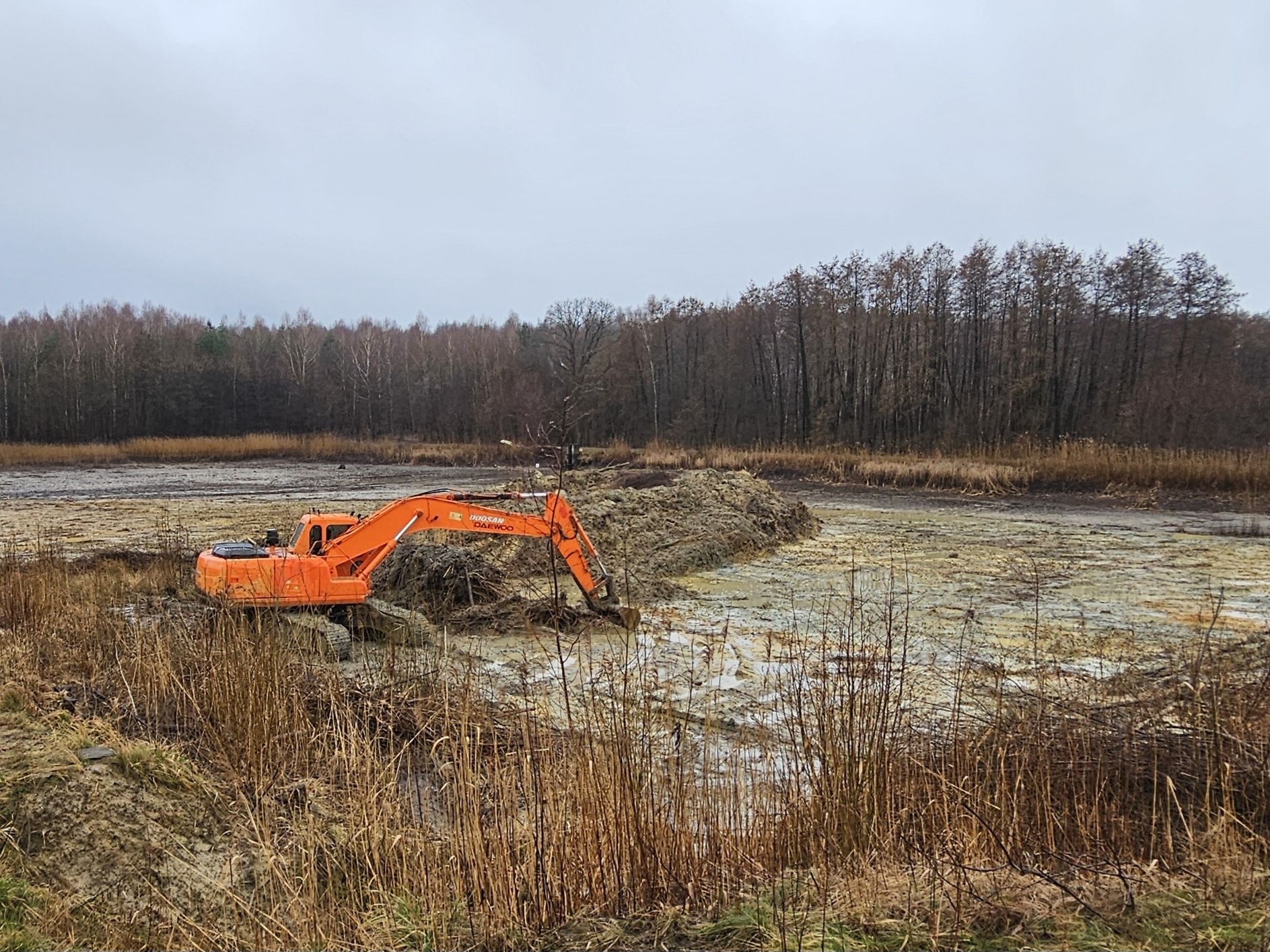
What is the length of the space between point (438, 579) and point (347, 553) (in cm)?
260

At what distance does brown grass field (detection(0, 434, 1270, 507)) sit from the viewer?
2200cm

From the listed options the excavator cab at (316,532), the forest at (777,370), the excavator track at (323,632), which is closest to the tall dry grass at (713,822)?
the excavator track at (323,632)

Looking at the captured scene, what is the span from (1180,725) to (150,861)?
16.9 ft

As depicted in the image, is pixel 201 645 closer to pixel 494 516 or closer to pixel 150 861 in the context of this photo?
pixel 150 861

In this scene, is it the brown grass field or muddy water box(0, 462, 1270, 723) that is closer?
muddy water box(0, 462, 1270, 723)

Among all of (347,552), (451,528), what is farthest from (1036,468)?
(347,552)

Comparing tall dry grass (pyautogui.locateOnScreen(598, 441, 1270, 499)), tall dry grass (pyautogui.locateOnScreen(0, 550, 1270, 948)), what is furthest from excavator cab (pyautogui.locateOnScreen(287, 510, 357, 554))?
tall dry grass (pyautogui.locateOnScreen(598, 441, 1270, 499))

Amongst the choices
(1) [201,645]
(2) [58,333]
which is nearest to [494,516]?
(1) [201,645]

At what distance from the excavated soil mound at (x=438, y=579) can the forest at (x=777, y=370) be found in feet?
33.1

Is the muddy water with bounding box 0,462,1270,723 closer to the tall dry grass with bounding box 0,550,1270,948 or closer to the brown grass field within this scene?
the tall dry grass with bounding box 0,550,1270,948

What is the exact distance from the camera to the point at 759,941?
254 centimetres

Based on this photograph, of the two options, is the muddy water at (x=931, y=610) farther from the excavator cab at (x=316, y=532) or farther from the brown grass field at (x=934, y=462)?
the brown grass field at (x=934, y=462)

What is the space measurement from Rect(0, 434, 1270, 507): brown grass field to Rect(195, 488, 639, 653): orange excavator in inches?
164

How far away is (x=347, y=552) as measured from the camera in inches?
318
